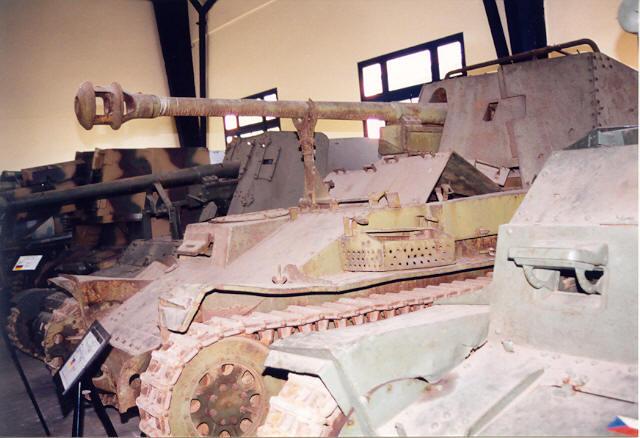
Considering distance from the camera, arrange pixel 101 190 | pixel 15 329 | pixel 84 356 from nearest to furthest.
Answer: pixel 84 356, pixel 15 329, pixel 101 190

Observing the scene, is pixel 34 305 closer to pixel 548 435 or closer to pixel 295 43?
pixel 548 435

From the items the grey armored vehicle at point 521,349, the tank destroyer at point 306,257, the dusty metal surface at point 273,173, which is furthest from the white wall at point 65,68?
the grey armored vehicle at point 521,349

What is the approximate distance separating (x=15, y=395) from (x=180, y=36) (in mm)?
12948

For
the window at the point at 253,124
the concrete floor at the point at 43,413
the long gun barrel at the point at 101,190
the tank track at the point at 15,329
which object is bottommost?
the concrete floor at the point at 43,413

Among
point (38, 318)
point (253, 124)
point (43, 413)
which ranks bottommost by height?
point (43, 413)

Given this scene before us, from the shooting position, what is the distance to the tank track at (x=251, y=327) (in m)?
3.54

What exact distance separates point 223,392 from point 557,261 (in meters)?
2.19

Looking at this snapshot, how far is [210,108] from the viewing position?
489 centimetres

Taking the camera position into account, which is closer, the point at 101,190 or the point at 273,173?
the point at 273,173

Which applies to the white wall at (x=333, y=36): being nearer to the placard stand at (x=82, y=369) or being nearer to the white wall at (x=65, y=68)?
the white wall at (x=65, y=68)

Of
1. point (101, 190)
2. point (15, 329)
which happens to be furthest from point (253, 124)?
point (15, 329)

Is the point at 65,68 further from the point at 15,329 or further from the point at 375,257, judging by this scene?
the point at 375,257

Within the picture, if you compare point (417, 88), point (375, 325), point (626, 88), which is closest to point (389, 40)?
point (417, 88)

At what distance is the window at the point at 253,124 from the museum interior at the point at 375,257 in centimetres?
327
